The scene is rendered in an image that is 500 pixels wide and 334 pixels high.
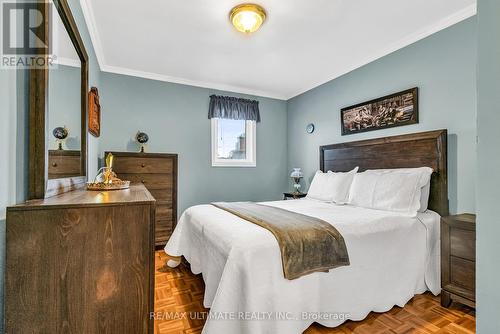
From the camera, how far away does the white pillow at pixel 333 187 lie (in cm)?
297

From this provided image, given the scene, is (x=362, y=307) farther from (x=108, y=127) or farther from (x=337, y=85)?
(x=108, y=127)

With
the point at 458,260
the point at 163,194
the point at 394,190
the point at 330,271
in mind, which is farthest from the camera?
the point at 163,194

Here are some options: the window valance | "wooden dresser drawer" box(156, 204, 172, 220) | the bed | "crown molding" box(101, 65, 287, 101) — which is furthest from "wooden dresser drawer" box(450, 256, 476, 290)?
"crown molding" box(101, 65, 287, 101)

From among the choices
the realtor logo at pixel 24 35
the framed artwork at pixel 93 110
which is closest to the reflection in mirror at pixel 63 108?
the realtor logo at pixel 24 35

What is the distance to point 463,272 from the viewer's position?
193 cm

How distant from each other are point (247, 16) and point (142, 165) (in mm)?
2199

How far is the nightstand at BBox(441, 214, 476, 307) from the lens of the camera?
6.17 ft

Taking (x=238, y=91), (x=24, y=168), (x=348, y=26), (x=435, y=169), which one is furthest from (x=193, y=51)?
(x=435, y=169)

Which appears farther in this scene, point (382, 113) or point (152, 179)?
point (152, 179)

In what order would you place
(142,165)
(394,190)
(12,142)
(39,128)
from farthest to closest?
(142,165), (394,190), (39,128), (12,142)

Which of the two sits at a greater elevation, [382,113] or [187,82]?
[187,82]

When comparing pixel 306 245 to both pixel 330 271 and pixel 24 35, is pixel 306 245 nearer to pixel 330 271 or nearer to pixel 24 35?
pixel 330 271

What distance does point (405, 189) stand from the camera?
2371 millimetres

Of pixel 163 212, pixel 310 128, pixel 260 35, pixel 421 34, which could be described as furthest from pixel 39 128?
pixel 310 128
